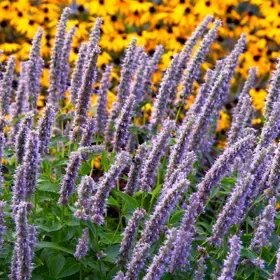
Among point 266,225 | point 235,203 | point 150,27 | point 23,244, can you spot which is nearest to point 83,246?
point 23,244

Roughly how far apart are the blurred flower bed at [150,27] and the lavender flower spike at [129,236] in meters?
5.11

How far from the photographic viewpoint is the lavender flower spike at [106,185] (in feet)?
11.0

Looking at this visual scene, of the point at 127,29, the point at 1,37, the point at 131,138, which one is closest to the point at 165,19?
the point at 127,29

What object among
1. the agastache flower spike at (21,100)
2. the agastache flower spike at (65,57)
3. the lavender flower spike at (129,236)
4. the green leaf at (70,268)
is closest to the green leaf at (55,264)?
the green leaf at (70,268)

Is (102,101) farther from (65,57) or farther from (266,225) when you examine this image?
(266,225)

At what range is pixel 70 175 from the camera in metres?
3.48

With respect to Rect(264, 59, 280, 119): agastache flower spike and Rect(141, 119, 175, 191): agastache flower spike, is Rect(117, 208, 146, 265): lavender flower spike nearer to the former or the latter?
Rect(141, 119, 175, 191): agastache flower spike

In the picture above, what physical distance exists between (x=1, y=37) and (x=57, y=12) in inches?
27.8

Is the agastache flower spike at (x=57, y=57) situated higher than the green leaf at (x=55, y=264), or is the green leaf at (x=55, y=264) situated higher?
the agastache flower spike at (x=57, y=57)

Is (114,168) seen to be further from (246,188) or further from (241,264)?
(241,264)

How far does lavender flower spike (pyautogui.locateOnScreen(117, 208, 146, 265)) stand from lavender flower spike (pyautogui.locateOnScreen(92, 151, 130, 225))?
154 millimetres

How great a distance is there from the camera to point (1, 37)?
30.1ft

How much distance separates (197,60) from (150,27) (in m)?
4.84

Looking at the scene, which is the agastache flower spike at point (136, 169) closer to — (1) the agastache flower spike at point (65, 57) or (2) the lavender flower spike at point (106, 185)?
(2) the lavender flower spike at point (106, 185)
